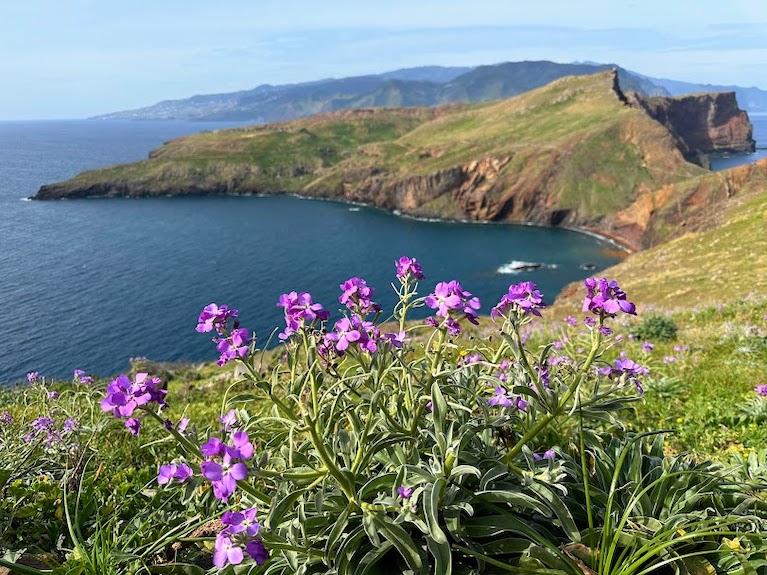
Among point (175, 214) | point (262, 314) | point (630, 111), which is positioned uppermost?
point (630, 111)

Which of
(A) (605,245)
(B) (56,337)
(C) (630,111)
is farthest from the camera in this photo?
(C) (630,111)

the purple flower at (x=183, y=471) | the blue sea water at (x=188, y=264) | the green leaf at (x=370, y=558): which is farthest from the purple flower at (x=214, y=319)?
the blue sea water at (x=188, y=264)

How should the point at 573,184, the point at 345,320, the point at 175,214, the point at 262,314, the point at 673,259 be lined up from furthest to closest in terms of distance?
the point at 175,214, the point at 573,184, the point at 262,314, the point at 673,259, the point at 345,320

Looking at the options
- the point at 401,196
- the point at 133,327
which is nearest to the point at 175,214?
the point at 401,196

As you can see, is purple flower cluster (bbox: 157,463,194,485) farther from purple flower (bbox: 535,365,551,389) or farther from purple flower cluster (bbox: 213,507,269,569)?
purple flower (bbox: 535,365,551,389)

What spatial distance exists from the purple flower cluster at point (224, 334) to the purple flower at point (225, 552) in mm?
1057

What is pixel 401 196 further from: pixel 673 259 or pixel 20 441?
pixel 20 441

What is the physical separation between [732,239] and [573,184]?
8865cm

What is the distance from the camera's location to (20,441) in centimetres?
550

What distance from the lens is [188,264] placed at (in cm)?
8775

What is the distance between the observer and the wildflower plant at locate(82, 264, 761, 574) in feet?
10.1

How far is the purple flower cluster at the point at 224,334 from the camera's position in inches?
133

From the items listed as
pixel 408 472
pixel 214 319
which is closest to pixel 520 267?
pixel 408 472

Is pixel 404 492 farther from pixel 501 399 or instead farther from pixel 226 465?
pixel 226 465
